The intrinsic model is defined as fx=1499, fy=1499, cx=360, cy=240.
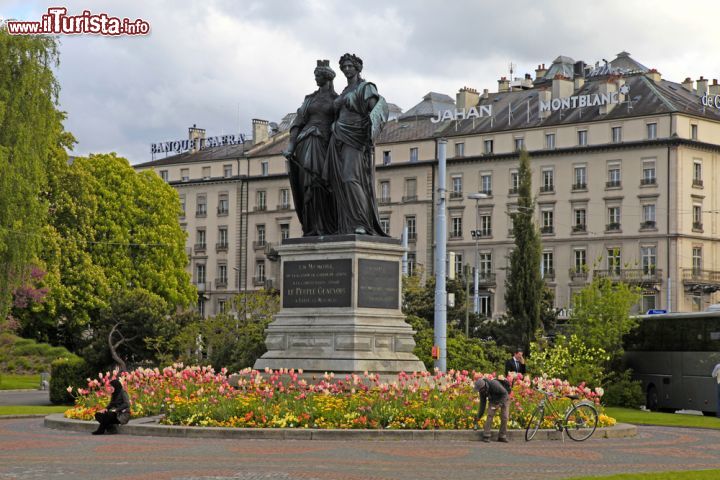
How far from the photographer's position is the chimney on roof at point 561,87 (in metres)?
105

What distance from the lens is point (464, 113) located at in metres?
110

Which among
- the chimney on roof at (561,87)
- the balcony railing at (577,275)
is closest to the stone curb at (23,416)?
the balcony railing at (577,275)

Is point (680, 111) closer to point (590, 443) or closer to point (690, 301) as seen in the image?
point (690, 301)

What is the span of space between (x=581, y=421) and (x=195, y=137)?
105m

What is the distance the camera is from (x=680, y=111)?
9825cm

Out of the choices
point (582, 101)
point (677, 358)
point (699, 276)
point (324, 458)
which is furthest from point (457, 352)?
point (582, 101)

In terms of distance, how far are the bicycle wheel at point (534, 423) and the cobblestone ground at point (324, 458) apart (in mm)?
382

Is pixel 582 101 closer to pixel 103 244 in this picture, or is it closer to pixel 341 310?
pixel 103 244

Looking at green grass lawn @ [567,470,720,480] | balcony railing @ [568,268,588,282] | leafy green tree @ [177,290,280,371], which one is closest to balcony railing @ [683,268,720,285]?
balcony railing @ [568,268,588,282]

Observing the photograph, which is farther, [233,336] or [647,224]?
[647,224]

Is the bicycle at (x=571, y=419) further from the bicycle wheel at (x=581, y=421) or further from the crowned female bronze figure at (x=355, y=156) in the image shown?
the crowned female bronze figure at (x=355, y=156)

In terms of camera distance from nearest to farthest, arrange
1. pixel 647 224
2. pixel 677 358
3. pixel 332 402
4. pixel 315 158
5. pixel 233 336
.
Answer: pixel 332 402 → pixel 315 158 → pixel 233 336 → pixel 677 358 → pixel 647 224

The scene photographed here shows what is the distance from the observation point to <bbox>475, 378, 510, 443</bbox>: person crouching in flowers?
83.8ft

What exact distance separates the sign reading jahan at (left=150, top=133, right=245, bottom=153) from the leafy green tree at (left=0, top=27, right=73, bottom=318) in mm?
71231
